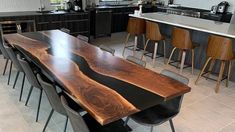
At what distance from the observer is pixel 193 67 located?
4391 mm

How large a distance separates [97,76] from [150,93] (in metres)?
0.56

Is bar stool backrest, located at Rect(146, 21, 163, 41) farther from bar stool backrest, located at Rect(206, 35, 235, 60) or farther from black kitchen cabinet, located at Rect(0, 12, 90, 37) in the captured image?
black kitchen cabinet, located at Rect(0, 12, 90, 37)

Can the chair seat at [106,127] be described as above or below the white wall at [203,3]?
below

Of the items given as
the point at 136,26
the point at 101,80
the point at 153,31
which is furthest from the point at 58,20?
the point at 101,80

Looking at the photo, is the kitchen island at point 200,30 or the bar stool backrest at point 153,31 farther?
Answer: the bar stool backrest at point 153,31

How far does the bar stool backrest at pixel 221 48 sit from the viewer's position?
3261 millimetres

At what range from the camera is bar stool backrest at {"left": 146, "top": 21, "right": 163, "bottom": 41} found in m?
4.21

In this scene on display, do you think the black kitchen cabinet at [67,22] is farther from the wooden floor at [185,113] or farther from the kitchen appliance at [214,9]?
the kitchen appliance at [214,9]

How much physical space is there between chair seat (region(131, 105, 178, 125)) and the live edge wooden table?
294 millimetres

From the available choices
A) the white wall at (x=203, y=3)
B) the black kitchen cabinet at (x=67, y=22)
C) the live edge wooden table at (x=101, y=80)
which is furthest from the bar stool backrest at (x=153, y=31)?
the white wall at (x=203, y=3)

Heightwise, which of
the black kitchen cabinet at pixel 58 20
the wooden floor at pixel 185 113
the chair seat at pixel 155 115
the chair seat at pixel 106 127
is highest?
the black kitchen cabinet at pixel 58 20

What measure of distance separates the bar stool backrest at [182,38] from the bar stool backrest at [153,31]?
1.20ft

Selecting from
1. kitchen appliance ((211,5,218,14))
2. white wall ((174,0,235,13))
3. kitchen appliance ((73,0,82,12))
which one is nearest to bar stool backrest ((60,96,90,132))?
kitchen appliance ((73,0,82,12))

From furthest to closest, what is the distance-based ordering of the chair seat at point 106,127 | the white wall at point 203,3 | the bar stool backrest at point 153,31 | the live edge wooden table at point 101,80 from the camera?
1. the white wall at point 203,3
2. the bar stool backrest at point 153,31
3. the chair seat at point 106,127
4. the live edge wooden table at point 101,80
